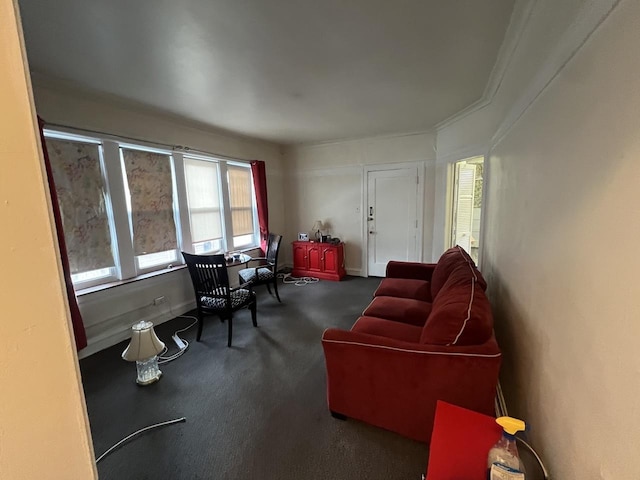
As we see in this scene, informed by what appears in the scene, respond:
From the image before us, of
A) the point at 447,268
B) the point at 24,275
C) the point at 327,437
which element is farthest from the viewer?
the point at 447,268

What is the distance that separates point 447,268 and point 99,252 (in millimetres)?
3395

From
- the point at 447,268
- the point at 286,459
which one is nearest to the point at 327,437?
the point at 286,459

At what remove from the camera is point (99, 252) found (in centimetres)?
286

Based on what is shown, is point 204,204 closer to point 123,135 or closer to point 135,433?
point 123,135

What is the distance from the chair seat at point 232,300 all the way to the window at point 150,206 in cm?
101

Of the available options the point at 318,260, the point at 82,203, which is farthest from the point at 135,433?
the point at 318,260

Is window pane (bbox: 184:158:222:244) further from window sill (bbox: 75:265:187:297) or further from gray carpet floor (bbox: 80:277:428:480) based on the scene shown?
gray carpet floor (bbox: 80:277:428:480)

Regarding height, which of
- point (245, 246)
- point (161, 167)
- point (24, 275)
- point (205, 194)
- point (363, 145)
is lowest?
point (245, 246)

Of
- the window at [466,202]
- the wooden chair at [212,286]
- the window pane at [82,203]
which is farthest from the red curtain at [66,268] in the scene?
the window at [466,202]

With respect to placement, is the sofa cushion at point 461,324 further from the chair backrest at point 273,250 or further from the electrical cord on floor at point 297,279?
the electrical cord on floor at point 297,279

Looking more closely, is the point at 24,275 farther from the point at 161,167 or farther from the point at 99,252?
the point at 161,167

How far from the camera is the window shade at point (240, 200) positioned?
4.54 metres

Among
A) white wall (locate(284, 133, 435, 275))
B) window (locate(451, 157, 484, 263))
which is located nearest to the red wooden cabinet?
white wall (locate(284, 133, 435, 275))

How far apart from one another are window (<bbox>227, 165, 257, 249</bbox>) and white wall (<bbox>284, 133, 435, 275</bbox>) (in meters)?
0.87
